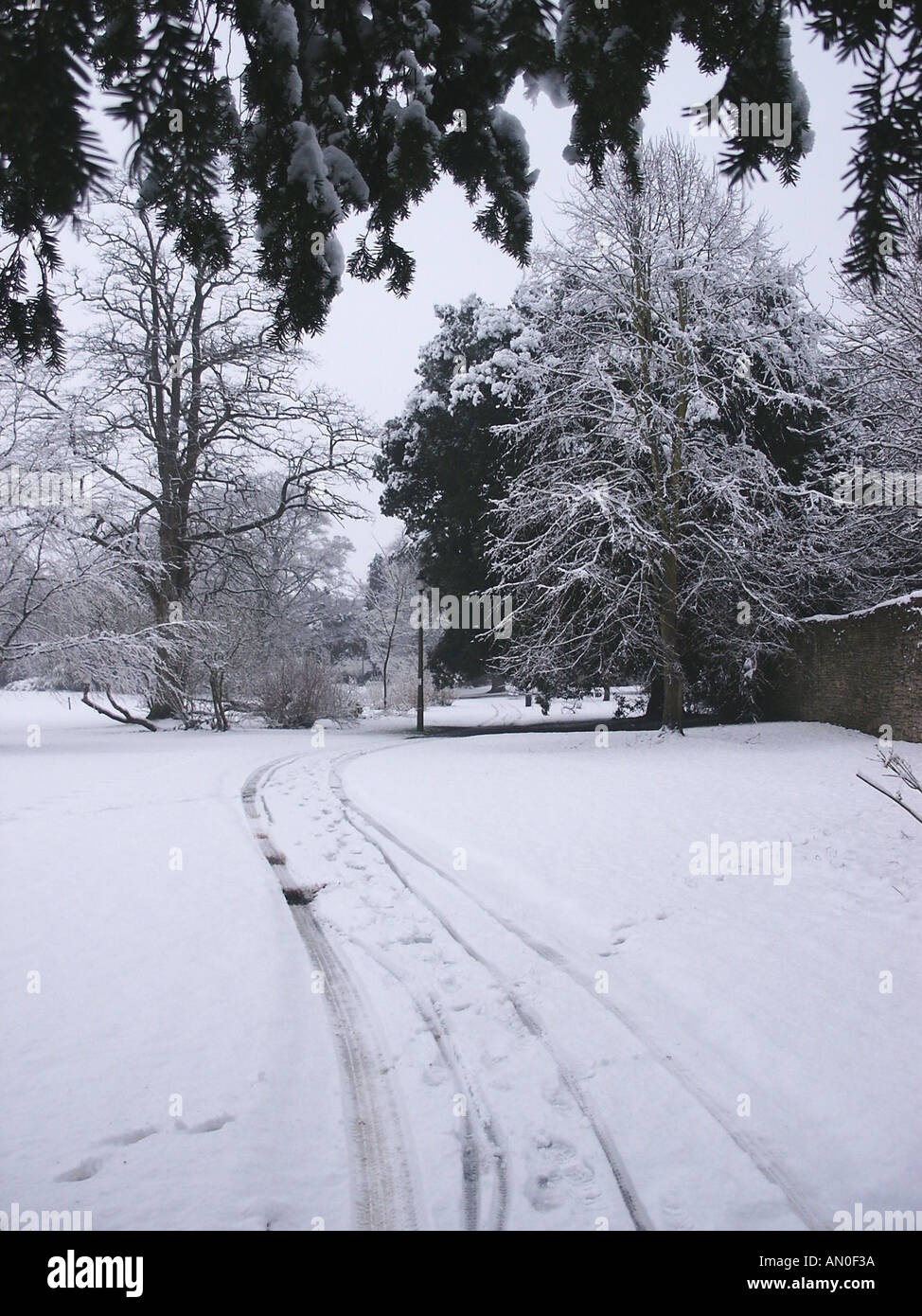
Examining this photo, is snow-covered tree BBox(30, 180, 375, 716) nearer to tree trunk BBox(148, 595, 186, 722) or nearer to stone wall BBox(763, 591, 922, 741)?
tree trunk BBox(148, 595, 186, 722)

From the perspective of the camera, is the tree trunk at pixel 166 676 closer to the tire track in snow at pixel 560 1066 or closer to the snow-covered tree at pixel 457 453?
the snow-covered tree at pixel 457 453

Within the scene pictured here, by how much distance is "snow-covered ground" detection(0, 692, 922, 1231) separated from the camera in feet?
8.61

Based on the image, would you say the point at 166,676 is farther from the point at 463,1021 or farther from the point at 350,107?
the point at 350,107

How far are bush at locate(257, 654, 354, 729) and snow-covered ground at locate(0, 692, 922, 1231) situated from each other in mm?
15657

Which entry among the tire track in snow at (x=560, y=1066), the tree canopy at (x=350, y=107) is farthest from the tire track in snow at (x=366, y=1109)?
the tree canopy at (x=350, y=107)

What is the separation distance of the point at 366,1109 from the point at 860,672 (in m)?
14.3

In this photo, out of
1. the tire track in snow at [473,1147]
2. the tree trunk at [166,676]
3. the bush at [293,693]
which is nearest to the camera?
the tire track in snow at [473,1147]

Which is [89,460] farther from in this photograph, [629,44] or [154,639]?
[629,44]

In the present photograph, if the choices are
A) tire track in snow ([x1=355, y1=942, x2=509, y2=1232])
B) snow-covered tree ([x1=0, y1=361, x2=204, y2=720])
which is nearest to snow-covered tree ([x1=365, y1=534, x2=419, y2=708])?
snow-covered tree ([x1=0, y1=361, x2=204, y2=720])

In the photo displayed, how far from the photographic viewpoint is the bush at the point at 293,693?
24.4 metres

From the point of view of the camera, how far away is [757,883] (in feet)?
19.9

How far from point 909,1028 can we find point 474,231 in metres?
4.23

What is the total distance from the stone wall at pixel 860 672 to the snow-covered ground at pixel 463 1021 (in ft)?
18.8

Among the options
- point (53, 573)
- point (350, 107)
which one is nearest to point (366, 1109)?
point (350, 107)
